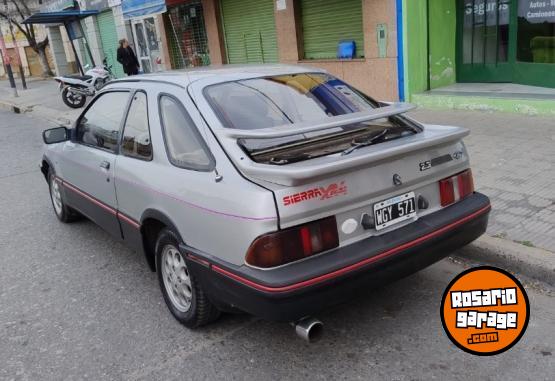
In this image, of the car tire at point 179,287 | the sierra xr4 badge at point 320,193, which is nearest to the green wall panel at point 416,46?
the car tire at point 179,287

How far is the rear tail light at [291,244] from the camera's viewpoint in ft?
8.62

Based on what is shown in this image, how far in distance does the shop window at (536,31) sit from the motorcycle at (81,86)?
36.0 feet

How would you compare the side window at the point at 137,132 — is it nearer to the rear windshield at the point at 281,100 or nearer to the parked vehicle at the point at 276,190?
the parked vehicle at the point at 276,190

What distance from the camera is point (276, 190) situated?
264 centimetres

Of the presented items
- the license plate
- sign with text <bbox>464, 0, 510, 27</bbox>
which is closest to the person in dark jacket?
sign with text <bbox>464, 0, 510, 27</bbox>

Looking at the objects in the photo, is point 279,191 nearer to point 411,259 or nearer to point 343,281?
point 343,281

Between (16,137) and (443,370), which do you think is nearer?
(443,370)

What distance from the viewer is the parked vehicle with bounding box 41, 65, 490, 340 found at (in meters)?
2.66

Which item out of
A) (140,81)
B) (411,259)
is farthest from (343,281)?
(140,81)

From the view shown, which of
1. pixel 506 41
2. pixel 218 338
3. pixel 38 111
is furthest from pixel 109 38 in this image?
pixel 218 338

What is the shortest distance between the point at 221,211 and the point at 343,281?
0.73 metres

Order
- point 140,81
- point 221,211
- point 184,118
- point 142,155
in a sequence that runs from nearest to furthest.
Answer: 1. point 221,211
2. point 184,118
3. point 142,155
4. point 140,81

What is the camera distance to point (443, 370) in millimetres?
2840

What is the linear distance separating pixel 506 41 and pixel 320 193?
7.55 metres
